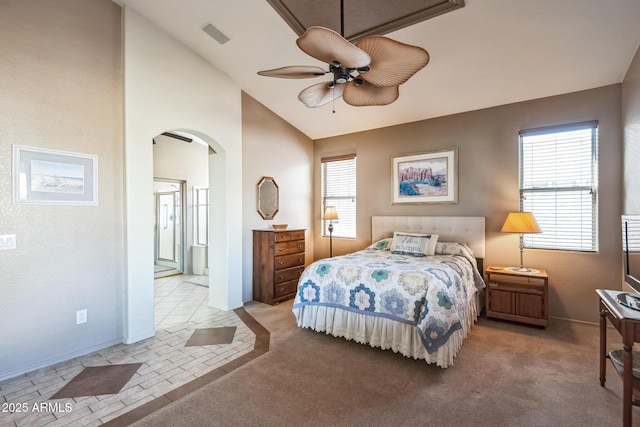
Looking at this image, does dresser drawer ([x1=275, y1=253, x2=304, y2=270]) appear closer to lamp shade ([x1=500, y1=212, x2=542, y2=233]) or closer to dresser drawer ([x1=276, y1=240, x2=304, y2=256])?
dresser drawer ([x1=276, y1=240, x2=304, y2=256])

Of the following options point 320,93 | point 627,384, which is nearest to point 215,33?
Answer: point 320,93

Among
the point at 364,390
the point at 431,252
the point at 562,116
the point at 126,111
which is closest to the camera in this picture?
the point at 364,390

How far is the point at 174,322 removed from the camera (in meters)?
3.65

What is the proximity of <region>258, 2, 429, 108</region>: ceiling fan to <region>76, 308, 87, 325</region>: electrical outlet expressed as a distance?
2.84 m

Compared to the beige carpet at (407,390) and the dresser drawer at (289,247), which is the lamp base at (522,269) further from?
the dresser drawer at (289,247)

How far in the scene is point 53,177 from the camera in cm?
267

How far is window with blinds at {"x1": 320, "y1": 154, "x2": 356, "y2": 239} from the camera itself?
17.9ft

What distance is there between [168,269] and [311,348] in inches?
208

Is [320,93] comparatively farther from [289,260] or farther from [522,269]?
[522,269]

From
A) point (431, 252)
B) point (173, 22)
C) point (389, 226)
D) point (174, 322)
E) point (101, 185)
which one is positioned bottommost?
point (174, 322)

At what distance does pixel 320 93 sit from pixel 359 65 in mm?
675

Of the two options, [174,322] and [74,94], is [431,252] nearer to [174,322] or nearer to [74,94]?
[174,322]

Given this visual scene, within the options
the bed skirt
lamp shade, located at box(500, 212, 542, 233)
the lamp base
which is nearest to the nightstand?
the lamp base

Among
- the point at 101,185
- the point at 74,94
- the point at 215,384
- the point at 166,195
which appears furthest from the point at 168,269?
the point at 215,384
